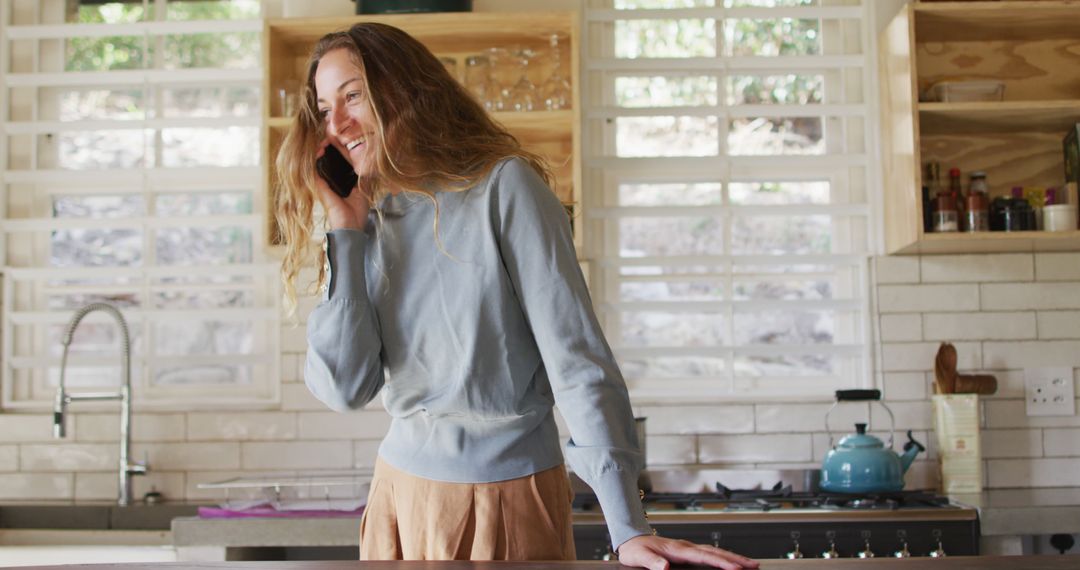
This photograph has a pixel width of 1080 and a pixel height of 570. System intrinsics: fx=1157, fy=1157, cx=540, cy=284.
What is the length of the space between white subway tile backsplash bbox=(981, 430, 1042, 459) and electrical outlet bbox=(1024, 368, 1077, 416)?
7 centimetres

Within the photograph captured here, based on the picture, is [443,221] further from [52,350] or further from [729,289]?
[52,350]

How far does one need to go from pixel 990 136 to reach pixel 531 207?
100 inches

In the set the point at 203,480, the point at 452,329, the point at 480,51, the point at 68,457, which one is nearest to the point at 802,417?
the point at 480,51

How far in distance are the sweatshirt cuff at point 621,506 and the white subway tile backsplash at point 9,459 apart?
2.82 meters

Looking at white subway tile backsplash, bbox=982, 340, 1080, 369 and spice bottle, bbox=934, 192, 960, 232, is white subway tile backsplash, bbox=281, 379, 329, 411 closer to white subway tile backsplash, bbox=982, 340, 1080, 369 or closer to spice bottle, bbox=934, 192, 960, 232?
spice bottle, bbox=934, 192, 960, 232

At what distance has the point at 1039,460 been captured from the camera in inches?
141

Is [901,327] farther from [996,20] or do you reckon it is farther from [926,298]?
[996,20]

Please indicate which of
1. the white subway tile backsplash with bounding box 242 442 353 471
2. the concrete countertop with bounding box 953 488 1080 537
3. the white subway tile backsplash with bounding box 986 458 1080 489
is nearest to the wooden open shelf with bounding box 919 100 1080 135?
the white subway tile backsplash with bounding box 986 458 1080 489

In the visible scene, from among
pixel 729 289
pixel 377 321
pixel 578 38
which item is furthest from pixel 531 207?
pixel 729 289

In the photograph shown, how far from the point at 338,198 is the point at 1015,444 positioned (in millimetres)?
2647

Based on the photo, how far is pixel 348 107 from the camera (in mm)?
1707

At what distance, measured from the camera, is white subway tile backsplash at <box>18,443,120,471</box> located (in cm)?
367

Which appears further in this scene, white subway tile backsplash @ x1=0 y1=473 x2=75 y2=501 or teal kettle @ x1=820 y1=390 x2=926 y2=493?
white subway tile backsplash @ x1=0 y1=473 x2=75 y2=501

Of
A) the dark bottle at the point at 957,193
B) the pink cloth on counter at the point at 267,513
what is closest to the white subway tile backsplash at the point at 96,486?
the pink cloth on counter at the point at 267,513
